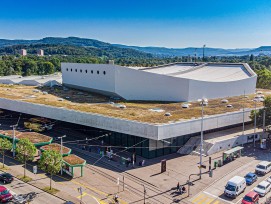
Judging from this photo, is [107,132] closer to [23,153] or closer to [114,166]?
[114,166]

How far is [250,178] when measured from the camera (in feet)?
118

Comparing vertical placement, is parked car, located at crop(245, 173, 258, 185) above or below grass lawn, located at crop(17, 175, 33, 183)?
above

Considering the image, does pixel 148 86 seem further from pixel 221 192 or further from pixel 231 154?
pixel 221 192

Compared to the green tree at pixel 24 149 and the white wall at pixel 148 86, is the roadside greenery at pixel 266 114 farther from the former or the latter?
the green tree at pixel 24 149

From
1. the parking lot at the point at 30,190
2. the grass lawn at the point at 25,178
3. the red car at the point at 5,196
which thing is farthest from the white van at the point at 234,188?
the red car at the point at 5,196

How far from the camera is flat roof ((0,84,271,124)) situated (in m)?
46.6

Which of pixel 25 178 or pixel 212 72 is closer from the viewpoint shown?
pixel 25 178

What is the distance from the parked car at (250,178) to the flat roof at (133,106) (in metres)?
12.5

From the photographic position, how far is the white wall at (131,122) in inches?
1622

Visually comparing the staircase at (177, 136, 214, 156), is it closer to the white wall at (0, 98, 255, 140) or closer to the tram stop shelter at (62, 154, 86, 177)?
the white wall at (0, 98, 255, 140)

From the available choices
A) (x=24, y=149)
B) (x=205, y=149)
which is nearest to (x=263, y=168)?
(x=205, y=149)

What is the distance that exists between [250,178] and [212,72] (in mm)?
50019

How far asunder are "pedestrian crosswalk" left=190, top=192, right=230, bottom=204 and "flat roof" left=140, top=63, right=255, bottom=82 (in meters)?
42.8

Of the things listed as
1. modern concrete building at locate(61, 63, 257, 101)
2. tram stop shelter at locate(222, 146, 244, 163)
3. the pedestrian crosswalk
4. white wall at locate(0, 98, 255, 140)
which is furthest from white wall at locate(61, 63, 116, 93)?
the pedestrian crosswalk
